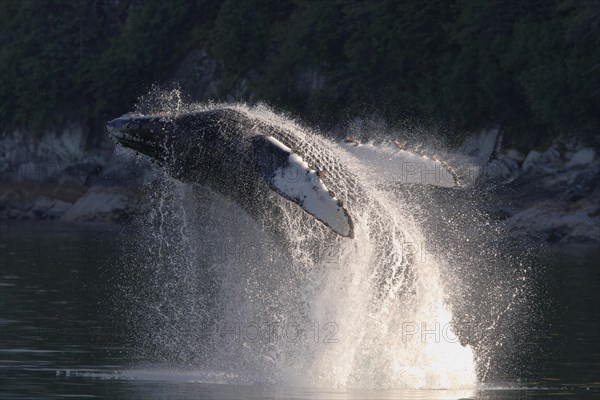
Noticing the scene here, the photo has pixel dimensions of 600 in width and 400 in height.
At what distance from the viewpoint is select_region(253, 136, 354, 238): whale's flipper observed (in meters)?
18.2

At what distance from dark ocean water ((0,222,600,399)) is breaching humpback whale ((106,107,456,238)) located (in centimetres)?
275

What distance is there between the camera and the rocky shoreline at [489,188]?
58.2m

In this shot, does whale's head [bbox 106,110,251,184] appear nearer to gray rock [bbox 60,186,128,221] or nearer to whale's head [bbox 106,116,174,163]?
whale's head [bbox 106,116,174,163]

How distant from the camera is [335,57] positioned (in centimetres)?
7788

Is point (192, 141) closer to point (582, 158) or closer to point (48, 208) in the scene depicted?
point (582, 158)

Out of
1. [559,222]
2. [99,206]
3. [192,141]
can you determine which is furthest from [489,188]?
[192,141]

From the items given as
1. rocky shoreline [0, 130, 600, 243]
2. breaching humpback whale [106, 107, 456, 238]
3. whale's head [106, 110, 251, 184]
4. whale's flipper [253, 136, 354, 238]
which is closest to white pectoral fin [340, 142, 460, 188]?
breaching humpback whale [106, 107, 456, 238]

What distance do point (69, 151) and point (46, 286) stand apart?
197ft

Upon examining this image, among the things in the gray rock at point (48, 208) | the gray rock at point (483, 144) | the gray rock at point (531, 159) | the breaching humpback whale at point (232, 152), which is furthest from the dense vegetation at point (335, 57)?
the breaching humpback whale at point (232, 152)

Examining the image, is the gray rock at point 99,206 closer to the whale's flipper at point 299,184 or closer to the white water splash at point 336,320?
the white water splash at point 336,320

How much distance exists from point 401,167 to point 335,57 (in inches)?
2228

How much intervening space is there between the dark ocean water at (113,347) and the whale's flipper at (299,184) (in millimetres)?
2497

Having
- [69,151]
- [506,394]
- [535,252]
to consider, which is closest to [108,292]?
[506,394]

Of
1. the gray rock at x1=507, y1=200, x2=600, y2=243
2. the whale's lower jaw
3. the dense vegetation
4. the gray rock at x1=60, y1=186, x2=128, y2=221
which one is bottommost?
the whale's lower jaw
